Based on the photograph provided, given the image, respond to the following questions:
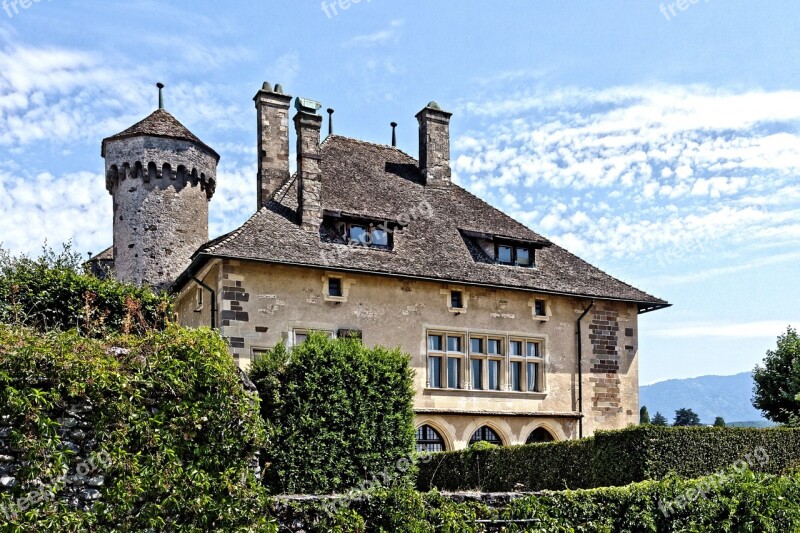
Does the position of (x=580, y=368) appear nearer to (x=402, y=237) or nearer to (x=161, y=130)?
(x=402, y=237)

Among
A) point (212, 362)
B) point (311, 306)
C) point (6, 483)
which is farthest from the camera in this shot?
point (311, 306)

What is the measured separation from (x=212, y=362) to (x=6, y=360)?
99.4 inches

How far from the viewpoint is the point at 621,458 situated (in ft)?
55.6

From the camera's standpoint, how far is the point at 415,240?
26406 mm

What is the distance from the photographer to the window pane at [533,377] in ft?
88.3

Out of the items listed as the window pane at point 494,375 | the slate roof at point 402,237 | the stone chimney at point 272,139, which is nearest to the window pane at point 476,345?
the window pane at point 494,375

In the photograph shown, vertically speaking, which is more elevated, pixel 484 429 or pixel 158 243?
pixel 158 243

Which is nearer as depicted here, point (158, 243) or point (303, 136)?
point (303, 136)

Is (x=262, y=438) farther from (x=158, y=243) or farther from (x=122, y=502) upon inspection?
(x=158, y=243)

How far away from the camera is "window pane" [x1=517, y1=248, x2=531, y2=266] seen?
27812 mm

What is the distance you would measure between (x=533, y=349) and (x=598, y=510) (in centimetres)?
1298

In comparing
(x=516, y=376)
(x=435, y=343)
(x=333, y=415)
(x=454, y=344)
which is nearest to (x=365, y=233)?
(x=435, y=343)

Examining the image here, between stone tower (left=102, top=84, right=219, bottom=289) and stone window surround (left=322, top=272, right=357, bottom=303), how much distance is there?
6950 mm

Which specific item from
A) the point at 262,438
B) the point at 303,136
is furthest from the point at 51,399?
the point at 303,136
